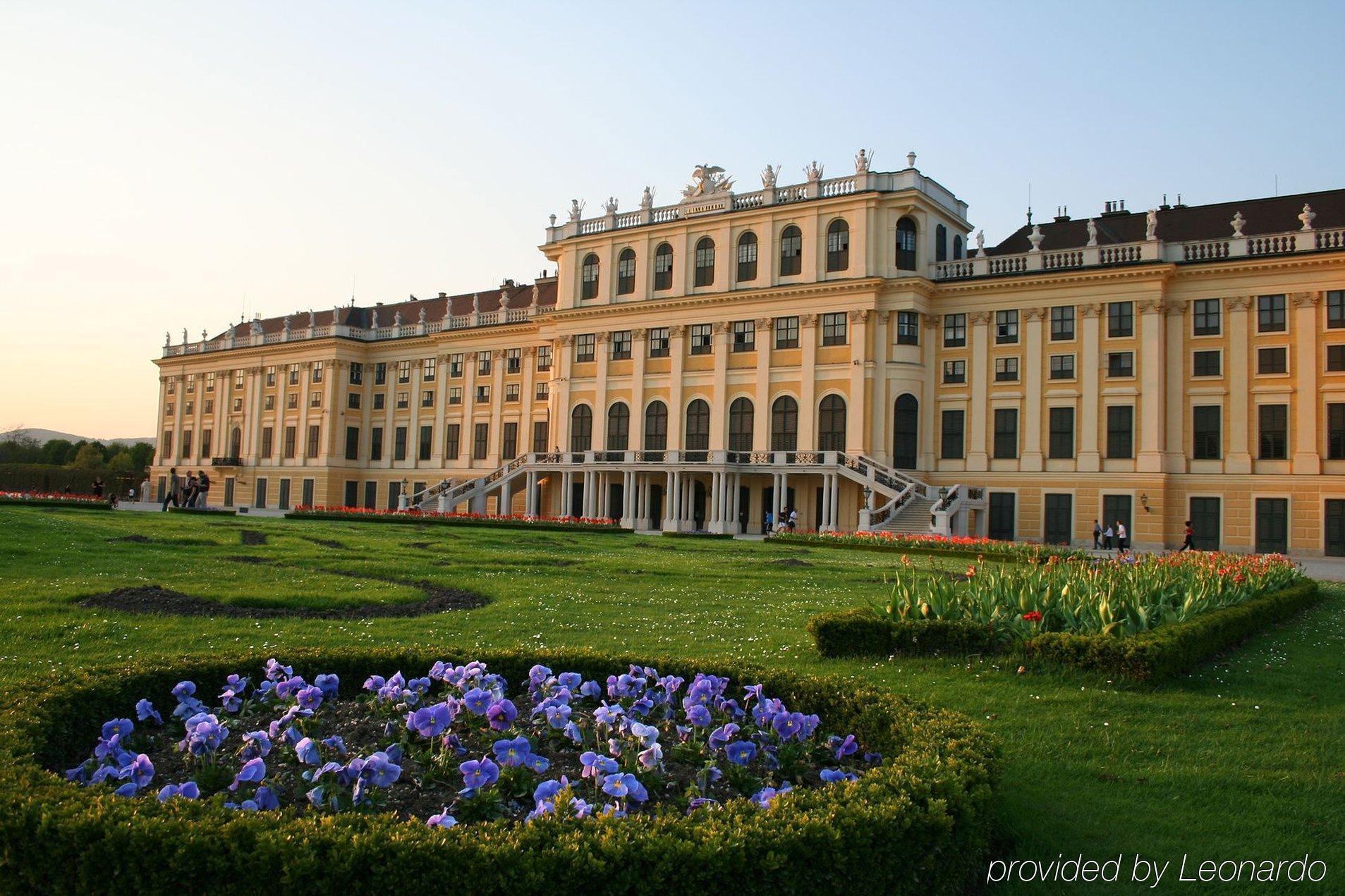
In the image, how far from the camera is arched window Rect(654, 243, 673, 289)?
5453cm

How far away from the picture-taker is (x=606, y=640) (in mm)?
12430

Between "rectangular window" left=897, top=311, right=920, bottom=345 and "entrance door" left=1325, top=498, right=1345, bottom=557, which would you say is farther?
"rectangular window" left=897, top=311, right=920, bottom=345

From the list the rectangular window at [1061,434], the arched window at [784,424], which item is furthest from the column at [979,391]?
the arched window at [784,424]

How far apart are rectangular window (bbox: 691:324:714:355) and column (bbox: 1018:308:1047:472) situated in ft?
49.7

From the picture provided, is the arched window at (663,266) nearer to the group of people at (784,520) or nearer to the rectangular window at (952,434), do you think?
the group of people at (784,520)

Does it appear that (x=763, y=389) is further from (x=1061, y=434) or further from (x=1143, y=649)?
(x=1143, y=649)

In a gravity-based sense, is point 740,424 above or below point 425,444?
above

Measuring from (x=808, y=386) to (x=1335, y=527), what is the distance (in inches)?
865

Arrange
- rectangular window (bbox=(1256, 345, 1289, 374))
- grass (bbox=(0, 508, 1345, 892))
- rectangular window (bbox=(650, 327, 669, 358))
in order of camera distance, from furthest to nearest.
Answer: rectangular window (bbox=(650, 327, 669, 358)) → rectangular window (bbox=(1256, 345, 1289, 374)) → grass (bbox=(0, 508, 1345, 892))

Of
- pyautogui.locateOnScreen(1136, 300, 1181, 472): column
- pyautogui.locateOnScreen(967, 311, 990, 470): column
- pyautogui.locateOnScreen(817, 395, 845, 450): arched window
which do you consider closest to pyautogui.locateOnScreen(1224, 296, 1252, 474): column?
pyautogui.locateOnScreen(1136, 300, 1181, 472): column

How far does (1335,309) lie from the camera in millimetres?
40719

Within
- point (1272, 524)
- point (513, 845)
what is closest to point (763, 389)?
point (1272, 524)

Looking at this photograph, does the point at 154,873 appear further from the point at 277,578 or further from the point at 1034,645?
the point at 277,578

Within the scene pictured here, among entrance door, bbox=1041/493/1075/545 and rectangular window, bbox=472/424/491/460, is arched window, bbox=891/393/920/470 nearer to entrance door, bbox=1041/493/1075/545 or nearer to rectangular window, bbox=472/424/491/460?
entrance door, bbox=1041/493/1075/545
